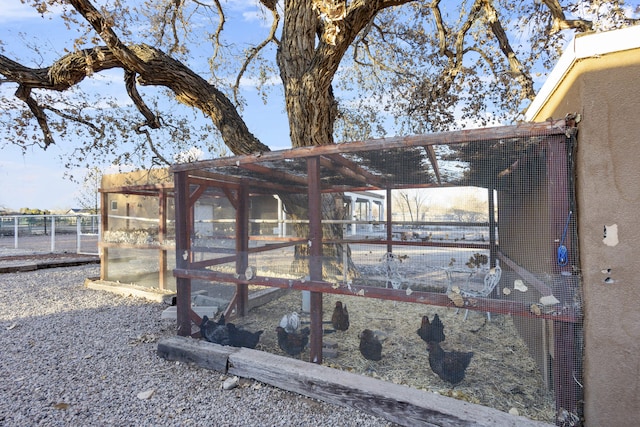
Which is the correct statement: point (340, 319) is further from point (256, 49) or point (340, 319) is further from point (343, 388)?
point (256, 49)

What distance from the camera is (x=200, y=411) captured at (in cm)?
236

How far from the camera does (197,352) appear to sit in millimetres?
3047

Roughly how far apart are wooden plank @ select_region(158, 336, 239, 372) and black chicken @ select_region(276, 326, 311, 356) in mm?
406

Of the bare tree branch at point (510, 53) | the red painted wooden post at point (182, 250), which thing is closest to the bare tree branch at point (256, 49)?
the bare tree branch at point (510, 53)

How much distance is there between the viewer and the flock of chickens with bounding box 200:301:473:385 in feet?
8.41

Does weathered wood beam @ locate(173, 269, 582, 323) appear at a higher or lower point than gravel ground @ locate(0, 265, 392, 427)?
higher

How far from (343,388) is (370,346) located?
2.18 feet

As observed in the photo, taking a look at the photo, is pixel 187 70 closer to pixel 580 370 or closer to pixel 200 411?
pixel 200 411

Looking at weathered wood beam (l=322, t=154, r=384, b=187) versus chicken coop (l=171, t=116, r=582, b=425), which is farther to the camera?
weathered wood beam (l=322, t=154, r=384, b=187)

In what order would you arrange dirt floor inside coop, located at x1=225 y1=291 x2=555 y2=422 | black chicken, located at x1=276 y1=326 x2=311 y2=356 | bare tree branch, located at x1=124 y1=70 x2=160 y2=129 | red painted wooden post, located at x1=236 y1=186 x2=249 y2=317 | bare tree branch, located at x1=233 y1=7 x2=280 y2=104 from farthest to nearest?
bare tree branch, located at x1=233 y1=7 x2=280 y2=104 → bare tree branch, located at x1=124 y1=70 x2=160 y2=129 → red painted wooden post, located at x1=236 y1=186 x2=249 y2=317 → black chicken, located at x1=276 y1=326 x2=311 y2=356 → dirt floor inside coop, located at x1=225 y1=291 x2=555 y2=422

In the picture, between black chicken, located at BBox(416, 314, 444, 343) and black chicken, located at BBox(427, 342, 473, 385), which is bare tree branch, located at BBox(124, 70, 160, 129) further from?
black chicken, located at BBox(427, 342, 473, 385)

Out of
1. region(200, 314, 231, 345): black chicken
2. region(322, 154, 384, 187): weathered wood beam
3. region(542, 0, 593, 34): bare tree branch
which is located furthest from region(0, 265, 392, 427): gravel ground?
region(542, 0, 593, 34): bare tree branch

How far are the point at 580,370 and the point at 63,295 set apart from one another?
23.1ft

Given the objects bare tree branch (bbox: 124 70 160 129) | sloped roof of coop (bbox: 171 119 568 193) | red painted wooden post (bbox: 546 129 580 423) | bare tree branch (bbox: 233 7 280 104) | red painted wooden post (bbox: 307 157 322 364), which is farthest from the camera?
bare tree branch (bbox: 233 7 280 104)
